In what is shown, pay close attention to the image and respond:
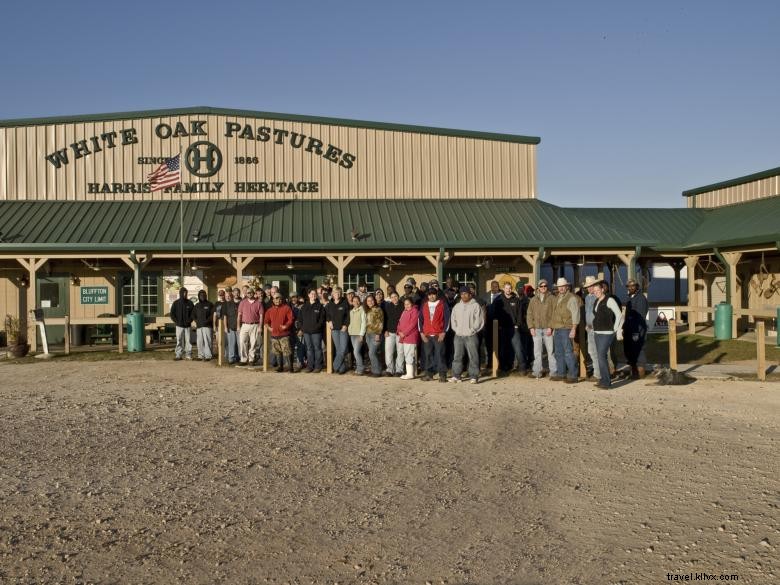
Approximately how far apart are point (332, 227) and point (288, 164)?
3680 mm

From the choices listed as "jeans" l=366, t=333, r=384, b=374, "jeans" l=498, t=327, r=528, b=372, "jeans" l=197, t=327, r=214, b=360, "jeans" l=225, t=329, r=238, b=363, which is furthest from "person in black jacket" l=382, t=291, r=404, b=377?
"jeans" l=197, t=327, r=214, b=360

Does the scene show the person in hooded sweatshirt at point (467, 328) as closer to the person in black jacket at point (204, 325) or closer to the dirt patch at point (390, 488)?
the dirt patch at point (390, 488)

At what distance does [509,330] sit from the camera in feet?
38.9

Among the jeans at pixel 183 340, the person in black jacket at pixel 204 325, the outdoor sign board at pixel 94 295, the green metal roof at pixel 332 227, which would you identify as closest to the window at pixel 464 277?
the green metal roof at pixel 332 227

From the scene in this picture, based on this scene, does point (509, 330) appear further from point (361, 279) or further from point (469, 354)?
point (361, 279)

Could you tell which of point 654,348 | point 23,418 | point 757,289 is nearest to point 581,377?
point 654,348

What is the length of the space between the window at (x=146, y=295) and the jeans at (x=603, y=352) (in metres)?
12.9

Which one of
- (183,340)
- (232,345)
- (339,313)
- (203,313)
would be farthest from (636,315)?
(183,340)

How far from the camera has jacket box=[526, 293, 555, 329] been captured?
10734 millimetres

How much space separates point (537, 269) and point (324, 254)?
582cm

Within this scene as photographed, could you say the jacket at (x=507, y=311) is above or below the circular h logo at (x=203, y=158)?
below

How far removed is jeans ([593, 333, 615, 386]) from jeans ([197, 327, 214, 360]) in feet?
26.0

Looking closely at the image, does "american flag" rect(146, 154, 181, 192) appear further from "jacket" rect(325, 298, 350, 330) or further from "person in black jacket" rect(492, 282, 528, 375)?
"person in black jacket" rect(492, 282, 528, 375)

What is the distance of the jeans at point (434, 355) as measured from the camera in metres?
11.1
